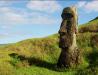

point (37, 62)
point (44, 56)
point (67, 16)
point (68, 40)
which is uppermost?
point (67, 16)

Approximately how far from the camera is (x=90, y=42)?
4122 cm

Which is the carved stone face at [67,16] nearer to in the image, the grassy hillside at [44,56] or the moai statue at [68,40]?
the moai statue at [68,40]

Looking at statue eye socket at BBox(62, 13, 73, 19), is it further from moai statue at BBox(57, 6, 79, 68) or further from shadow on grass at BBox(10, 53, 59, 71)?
shadow on grass at BBox(10, 53, 59, 71)

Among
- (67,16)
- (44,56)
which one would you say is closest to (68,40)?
(67,16)

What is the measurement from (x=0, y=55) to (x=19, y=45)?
544cm

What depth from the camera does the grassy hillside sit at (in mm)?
31500

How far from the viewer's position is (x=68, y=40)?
35.2m

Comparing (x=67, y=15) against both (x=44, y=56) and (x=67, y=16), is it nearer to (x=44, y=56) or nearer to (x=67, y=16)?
(x=67, y=16)

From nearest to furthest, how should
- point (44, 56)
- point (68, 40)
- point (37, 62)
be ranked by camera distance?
point (68, 40), point (37, 62), point (44, 56)

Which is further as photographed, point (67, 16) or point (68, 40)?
point (67, 16)

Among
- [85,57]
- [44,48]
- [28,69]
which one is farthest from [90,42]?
[28,69]

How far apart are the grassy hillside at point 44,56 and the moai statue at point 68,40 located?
3.69 ft

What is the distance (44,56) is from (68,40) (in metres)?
5.14

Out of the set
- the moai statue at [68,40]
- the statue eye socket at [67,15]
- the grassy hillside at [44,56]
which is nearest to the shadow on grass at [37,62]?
the grassy hillside at [44,56]
